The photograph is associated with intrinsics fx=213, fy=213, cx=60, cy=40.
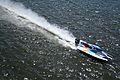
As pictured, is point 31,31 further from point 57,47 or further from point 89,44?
point 89,44

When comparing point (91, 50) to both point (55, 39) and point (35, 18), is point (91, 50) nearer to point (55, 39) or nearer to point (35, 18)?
point (55, 39)

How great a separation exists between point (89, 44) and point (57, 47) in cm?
839

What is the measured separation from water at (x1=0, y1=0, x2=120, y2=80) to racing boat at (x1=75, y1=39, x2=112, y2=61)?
149 cm

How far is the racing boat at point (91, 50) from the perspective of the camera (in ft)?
164

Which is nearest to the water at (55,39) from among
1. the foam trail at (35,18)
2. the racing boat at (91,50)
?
the foam trail at (35,18)

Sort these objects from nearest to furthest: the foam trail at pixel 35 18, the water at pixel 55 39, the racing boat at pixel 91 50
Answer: the water at pixel 55 39 < the racing boat at pixel 91 50 < the foam trail at pixel 35 18

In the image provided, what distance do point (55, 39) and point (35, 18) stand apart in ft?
51.0

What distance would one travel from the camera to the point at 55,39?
55531 mm

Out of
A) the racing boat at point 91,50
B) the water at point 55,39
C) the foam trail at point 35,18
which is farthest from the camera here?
the foam trail at point 35,18

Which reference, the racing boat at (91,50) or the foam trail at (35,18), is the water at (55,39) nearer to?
the foam trail at (35,18)

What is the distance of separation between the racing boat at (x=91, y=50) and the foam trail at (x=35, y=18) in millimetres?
2870

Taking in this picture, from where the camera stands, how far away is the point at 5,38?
52781mm

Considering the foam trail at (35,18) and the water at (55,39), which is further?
the foam trail at (35,18)

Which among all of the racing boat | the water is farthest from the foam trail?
the racing boat
